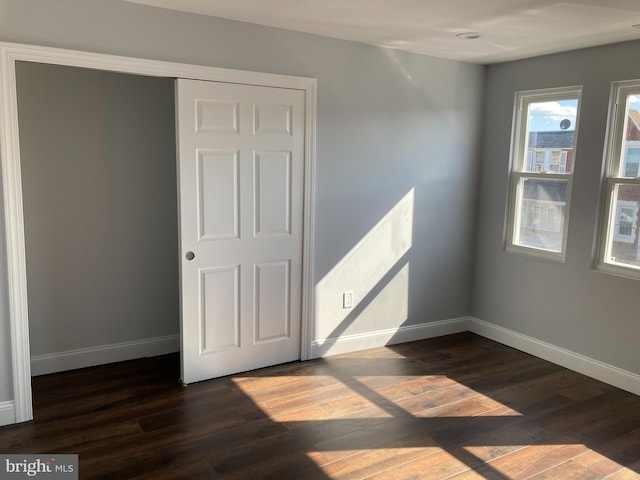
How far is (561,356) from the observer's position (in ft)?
13.7

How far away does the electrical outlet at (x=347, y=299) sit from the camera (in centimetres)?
421

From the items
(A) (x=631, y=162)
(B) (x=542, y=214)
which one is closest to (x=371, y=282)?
(B) (x=542, y=214)

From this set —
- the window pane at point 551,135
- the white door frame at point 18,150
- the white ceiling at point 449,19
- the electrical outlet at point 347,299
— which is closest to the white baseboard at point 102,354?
the white door frame at point 18,150

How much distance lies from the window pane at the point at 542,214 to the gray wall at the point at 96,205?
9.63ft

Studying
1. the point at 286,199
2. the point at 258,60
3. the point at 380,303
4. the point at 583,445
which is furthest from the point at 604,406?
the point at 258,60

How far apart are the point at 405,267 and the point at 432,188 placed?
2.39 ft

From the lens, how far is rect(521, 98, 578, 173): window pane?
4102mm

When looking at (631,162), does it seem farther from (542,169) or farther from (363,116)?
(363,116)

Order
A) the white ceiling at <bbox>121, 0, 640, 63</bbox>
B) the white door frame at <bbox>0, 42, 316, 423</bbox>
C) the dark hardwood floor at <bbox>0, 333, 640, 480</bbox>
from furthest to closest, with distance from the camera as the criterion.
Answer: the white ceiling at <bbox>121, 0, 640, 63</bbox>, the white door frame at <bbox>0, 42, 316, 423</bbox>, the dark hardwood floor at <bbox>0, 333, 640, 480</bbox>

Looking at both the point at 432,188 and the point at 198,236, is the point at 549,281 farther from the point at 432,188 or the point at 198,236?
the point at 198,236

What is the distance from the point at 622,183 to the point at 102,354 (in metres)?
4.00

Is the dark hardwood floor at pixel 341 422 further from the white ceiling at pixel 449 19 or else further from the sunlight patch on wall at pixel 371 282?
the white ceiling at pixel 449 19

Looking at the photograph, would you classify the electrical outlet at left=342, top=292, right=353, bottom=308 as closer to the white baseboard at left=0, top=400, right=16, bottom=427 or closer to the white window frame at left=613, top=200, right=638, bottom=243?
the white window frame at left=613, top=200, right=638, bottom=243

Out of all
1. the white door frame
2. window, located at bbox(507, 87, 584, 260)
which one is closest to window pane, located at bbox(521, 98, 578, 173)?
window, located at bbox(507, 87, 584, 260)
